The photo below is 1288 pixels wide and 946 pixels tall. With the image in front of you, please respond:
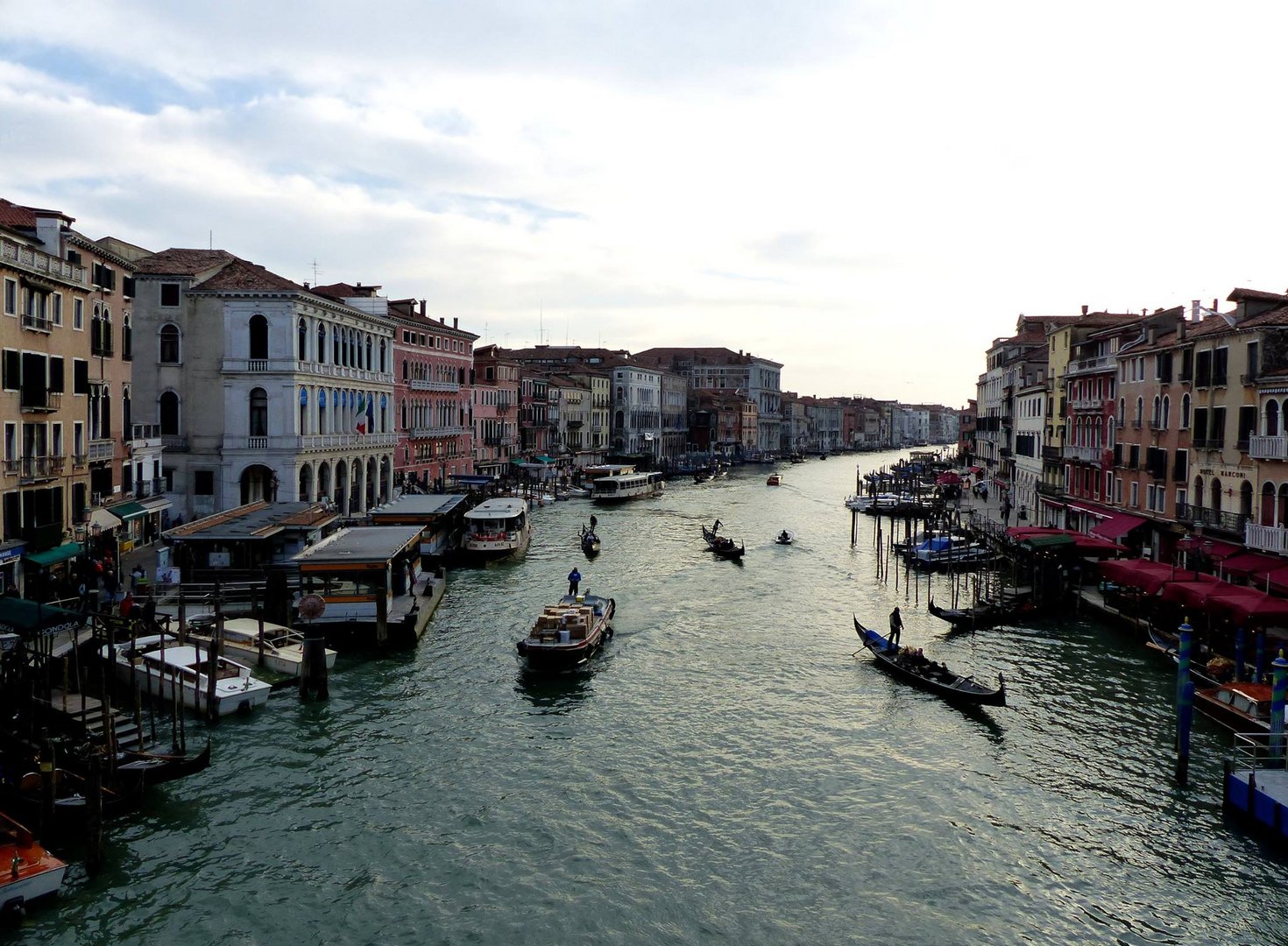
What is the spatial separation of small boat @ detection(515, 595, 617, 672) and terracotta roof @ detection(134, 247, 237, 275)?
2209cm

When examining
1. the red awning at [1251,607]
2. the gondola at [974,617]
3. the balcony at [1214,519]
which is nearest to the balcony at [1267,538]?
the balcony at [1214,519]

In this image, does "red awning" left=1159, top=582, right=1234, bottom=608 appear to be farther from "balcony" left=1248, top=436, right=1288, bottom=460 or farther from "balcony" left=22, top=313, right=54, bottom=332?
"balcony" left=22, top=313, right=54, bottom=332

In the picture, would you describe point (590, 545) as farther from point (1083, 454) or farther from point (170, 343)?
point (1083, 454)

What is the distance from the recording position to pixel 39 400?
23891 mm

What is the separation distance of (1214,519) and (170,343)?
34.8 m

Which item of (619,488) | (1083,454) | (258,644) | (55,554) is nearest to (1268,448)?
(1083,454)

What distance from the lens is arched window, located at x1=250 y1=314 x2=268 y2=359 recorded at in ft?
121

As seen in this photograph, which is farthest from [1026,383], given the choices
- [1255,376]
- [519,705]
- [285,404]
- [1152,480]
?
[519,705]

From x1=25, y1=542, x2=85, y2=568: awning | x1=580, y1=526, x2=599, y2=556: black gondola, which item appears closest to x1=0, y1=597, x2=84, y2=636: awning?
x1=25, y1=542, x2=85, y2=568: awning

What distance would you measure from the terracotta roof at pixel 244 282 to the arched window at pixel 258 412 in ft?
12.2

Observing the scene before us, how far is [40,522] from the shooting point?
24000mm

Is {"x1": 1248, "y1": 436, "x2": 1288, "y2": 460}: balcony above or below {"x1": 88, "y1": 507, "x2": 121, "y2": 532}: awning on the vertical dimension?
above

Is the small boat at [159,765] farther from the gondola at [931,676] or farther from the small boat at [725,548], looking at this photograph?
the small boat at [725,548]

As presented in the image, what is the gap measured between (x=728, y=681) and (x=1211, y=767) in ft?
30.2
